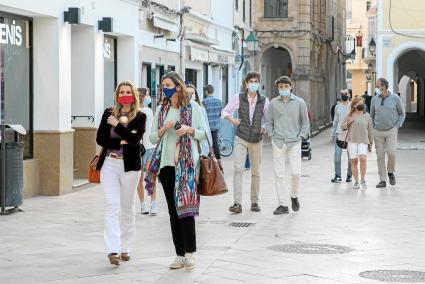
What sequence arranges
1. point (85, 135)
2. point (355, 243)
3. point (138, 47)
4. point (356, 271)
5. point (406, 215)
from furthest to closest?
point (138, 47) < point (85, 135) < point (406, 215) < point (355, 243) < point (356, 271)

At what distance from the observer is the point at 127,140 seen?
967 cm

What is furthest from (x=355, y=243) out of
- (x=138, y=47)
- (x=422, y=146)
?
(x=422, y=146)

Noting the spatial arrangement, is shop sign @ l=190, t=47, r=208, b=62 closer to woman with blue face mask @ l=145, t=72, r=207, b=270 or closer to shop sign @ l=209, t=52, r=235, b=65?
shop sign @ l=209, t=52, r=235, b=65

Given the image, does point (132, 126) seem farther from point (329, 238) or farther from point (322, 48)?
point (322, 48)

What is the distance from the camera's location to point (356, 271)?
9.46 meters

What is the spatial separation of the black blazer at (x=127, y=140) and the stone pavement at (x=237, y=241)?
957 mm

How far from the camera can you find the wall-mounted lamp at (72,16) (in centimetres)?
1691

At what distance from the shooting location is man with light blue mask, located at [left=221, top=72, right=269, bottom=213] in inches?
558

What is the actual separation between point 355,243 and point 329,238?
0.48m

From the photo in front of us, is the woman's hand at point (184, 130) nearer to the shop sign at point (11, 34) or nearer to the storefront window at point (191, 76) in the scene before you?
the shop sign at point (11, 34)

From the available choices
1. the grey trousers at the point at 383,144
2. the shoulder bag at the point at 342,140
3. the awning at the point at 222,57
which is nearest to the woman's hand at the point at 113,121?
the grey trousers at the point at 383,144

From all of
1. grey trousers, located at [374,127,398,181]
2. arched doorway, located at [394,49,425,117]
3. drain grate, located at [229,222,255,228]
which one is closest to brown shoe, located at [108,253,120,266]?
drain grate, located at [229,222,255,228]

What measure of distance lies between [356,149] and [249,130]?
438 cm

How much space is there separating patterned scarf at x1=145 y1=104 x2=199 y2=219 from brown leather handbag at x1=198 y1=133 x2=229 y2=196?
0.09 metres
